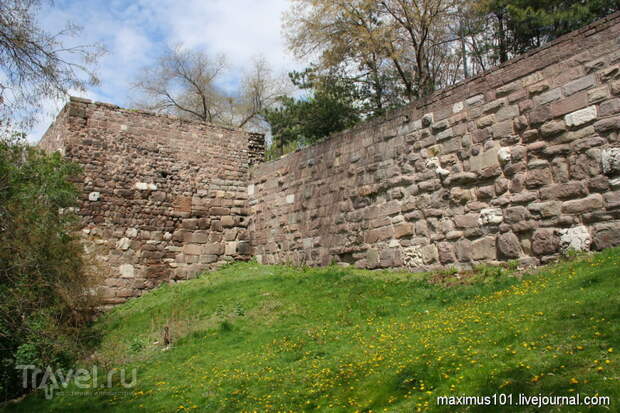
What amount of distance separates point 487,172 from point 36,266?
778 centimetres

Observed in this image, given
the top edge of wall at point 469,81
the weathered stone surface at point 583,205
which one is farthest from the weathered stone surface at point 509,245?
the top edge of wall at point 469,81

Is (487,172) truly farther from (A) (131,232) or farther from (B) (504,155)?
(A) (131,232)

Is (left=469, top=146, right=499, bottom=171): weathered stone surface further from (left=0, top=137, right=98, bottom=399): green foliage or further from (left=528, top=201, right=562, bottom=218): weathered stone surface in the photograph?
(left=0, top=137, right=98, bottom=399): green foliage

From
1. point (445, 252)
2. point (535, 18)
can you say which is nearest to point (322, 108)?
point (535, 18)

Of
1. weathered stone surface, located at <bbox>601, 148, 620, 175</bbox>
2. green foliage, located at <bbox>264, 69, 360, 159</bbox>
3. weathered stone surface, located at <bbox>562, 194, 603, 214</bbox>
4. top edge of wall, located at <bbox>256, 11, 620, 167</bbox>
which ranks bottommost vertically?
weathered stone surface, located at <bbox>562, 194, 603, 214</bbox>

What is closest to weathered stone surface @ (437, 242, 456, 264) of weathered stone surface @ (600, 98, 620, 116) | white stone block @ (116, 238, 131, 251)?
weathered stone surface @ (600, 98, 620, 116)

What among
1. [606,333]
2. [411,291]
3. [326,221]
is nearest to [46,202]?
[326,221]

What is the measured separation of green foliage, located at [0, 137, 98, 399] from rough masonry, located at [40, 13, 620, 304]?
6.96ft

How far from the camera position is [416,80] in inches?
838

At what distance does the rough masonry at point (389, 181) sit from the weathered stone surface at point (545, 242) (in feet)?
0.07

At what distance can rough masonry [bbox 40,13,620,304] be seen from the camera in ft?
25.3

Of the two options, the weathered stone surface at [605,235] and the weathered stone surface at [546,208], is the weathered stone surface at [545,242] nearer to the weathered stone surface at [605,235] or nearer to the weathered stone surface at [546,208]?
the weathered stone surface at [546,208]

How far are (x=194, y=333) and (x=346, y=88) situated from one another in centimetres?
1495

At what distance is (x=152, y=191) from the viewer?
14.2m
